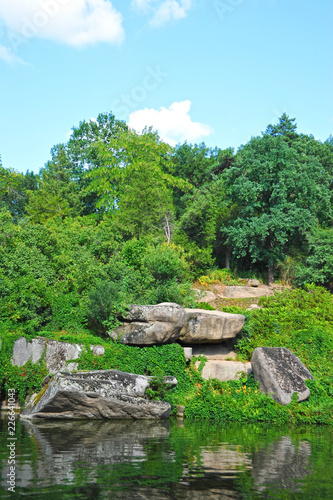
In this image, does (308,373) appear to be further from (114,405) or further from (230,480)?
(230,480)

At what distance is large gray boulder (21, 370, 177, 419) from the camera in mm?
13852

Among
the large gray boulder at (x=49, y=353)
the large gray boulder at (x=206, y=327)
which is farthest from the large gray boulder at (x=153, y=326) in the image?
the large gray boulder at (x=49, y=353)

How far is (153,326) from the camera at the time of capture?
1708cm

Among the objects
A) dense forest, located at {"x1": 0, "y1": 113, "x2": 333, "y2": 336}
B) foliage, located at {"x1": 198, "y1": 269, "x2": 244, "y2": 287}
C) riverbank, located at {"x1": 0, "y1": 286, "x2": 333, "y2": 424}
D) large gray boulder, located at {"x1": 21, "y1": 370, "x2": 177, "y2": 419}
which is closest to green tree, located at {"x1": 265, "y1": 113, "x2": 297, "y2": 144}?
dense forest, located at {"x1": 0, "y1": 113, "x2": 333, "y2": 336}

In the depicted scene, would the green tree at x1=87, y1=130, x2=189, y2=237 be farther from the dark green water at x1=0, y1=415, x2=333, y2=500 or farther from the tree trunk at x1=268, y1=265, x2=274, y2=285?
the dark green water at x1=0, y1=415, x2=333, y2=500

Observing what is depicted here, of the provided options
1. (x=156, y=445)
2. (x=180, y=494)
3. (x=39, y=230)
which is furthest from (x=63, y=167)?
(x=180, y=494)

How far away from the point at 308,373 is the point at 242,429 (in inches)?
157

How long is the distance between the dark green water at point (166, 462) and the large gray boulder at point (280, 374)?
209 cm

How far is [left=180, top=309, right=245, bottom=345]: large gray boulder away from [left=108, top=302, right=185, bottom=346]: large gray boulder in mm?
830

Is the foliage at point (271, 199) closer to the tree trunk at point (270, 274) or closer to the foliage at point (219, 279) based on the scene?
the tree trunk at point (270, 274)

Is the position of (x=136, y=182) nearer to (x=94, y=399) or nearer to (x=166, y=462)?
(x=94, y=399)

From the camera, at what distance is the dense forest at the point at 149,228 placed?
62.7ft

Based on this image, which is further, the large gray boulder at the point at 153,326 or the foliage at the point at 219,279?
the foliage at the point at 219,279

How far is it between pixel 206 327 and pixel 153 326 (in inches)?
93.8
